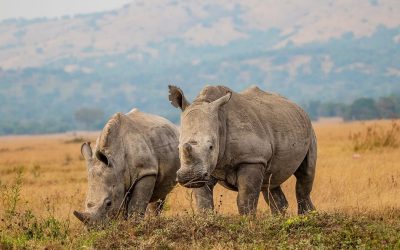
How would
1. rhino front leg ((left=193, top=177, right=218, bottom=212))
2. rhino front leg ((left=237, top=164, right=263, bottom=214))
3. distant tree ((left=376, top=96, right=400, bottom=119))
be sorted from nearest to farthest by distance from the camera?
rhino front leg ((left=237, top=164, right=263, bottom=214)) → rhino front leg ((left=193, top=177, right=218, bottom=212)) → distant tree ((left=376, top=96, right=400, bottom=119))

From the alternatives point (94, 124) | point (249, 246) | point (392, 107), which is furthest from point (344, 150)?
point (94, 124)

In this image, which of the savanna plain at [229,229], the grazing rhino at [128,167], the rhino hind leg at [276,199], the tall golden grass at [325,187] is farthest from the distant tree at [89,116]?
the grazing rhino at [128,167]

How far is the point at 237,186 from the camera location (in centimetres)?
1034

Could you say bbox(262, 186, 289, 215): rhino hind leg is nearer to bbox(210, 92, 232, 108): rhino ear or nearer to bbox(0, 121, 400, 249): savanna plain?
bbox(0, 121, 400, 249): savanna plain

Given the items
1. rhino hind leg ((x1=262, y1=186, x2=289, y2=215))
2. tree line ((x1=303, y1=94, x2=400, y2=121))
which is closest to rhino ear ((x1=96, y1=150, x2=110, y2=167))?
rhino hind leg ((x1=262, y1=186, x2=289, y2=215))

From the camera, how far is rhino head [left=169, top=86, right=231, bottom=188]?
9341 mm

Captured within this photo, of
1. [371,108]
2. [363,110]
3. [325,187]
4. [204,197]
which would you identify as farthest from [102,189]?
[363,110]

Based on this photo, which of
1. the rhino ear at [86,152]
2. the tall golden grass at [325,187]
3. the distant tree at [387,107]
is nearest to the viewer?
the rhino ear at [86,152]

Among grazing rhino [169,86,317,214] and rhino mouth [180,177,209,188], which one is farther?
grazing rhino [169,86,317,214]

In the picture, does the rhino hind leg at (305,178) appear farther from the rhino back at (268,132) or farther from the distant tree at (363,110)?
the distant tree at (363,110)

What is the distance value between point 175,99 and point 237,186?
3.99ft

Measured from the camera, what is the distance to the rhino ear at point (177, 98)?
1005 centimetres

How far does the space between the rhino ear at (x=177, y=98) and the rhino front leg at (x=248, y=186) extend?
947mm

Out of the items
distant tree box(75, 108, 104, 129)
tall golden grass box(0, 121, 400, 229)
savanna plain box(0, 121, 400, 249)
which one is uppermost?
savanna plain box(0, 121, 400, 249)
